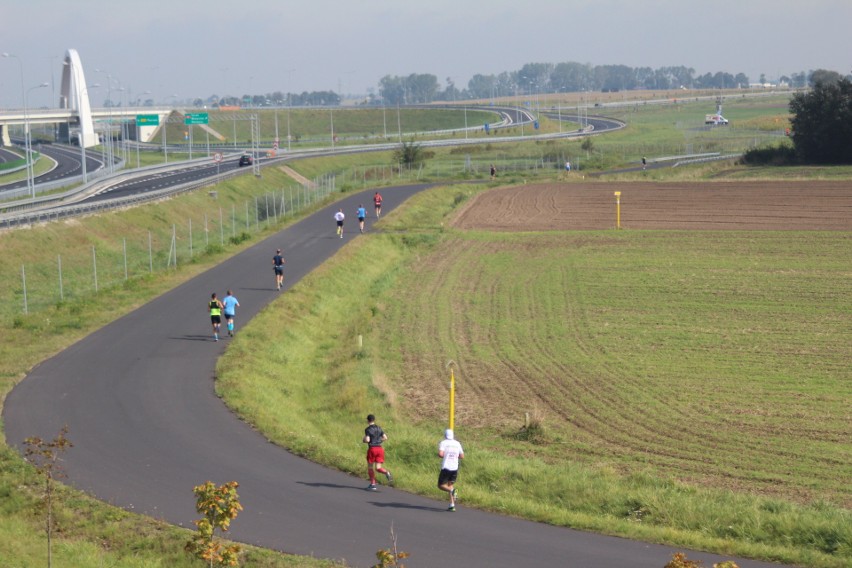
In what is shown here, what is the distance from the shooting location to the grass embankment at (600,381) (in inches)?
628

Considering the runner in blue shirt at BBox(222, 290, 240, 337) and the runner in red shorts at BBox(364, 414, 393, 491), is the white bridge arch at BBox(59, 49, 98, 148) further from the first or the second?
the runner in red shorts at BBox(364, 414, 393, 491)

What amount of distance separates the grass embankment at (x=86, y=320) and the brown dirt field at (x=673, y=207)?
15705mm

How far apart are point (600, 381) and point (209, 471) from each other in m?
11.3

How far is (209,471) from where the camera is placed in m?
17.4

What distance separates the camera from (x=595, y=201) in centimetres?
6475

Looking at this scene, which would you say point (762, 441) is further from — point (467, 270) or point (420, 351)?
point (467, 270)

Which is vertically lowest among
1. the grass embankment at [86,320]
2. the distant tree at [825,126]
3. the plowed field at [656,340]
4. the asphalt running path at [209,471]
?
the plowed field at [656,340]

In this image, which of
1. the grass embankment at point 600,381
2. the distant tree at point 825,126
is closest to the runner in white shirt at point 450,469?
the grass embankment at point 600,381

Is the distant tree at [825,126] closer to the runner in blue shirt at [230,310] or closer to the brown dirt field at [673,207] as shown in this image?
the brown dirt field at [673,207]

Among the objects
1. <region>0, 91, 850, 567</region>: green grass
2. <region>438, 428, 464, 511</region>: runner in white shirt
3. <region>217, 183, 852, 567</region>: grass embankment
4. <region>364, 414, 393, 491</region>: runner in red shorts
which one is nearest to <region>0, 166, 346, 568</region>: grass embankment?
<region>0, 91, 850, 567</region>: green grass

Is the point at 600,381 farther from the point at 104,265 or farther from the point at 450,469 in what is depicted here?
the point at 104,265

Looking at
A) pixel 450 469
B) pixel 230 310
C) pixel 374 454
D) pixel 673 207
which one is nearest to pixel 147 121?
pixel 673 207

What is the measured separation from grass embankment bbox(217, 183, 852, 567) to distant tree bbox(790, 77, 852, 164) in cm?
3734

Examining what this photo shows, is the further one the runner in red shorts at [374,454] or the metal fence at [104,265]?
the metal fence at [104,265]
